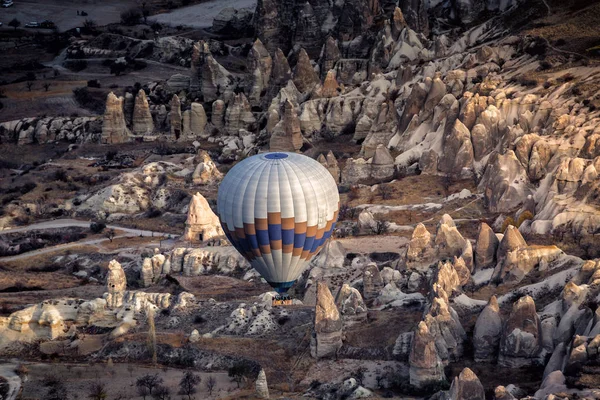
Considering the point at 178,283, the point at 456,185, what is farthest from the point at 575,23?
the point at 178,283

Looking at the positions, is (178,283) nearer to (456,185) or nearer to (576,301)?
(456,185)

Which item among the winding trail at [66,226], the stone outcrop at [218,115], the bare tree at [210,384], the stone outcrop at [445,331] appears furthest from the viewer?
the stone outcrop at [218,115]

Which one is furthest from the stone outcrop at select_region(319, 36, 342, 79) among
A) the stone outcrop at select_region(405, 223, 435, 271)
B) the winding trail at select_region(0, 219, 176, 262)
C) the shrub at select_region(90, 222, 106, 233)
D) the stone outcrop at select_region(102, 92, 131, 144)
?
the stone outcrop at select_region(405, 223, 435, 271)

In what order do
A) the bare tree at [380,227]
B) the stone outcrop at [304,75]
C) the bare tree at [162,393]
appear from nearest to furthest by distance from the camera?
the bare tree at [162,393], the bare tree at [380,227], the stone outcrop at [304,75]

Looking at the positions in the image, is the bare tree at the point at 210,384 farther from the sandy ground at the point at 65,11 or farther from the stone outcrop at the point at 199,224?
the sandy ground at the point at 65,11

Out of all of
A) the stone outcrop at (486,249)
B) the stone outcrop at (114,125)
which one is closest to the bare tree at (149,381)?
the stone outcrop at (486,249)

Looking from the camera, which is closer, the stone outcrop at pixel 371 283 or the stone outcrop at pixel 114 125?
the stone outcrop at pixel 371 283

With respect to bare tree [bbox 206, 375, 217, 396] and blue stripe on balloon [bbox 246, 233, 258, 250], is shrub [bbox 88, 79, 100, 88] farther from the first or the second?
bare tree [bbox 206, 375, 217, 396]

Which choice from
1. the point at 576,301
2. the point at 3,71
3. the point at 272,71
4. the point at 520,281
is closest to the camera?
the point at 576,301
